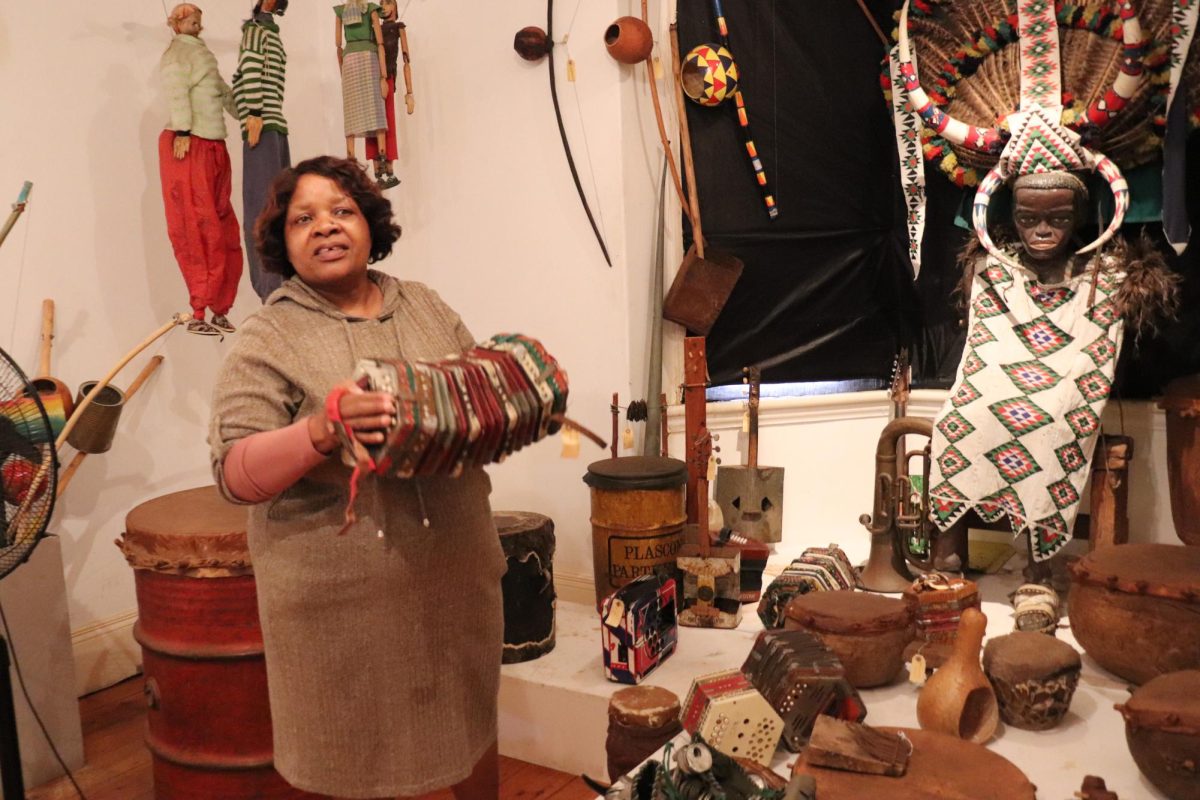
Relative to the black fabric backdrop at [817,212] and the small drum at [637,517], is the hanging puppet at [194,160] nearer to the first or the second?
the small drum at [637,517]

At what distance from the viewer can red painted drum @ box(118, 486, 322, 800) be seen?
2477mm

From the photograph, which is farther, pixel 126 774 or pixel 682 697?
pixel 126 774

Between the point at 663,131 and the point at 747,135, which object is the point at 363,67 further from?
the point at 747,135

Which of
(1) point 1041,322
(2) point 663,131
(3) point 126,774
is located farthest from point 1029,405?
(3) point 126,774

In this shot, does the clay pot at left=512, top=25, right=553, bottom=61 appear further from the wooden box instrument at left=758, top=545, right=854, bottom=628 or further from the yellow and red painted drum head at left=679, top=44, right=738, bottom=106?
the wooden box instrument at left=758, top=545, right=854, bottom=628

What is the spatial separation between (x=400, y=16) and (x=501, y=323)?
4.32 ft

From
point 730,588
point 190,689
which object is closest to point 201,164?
point 190,689

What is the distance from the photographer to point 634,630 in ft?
9.55

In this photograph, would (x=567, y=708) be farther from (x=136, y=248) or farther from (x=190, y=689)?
(x=136, y=248)

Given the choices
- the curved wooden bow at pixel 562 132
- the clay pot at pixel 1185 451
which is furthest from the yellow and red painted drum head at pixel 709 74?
the clay pot at pixel 1185 451

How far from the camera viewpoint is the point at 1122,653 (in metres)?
2.68

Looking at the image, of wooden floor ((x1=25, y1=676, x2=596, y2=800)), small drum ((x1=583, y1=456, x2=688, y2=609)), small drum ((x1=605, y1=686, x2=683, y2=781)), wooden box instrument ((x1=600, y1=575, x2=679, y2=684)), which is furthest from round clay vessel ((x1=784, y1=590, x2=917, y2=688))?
wooden floor ((x1=25, y1=676, x2=596, y2=800))

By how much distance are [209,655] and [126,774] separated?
0.81 metres

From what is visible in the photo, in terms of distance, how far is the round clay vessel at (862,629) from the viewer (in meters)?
2.65
